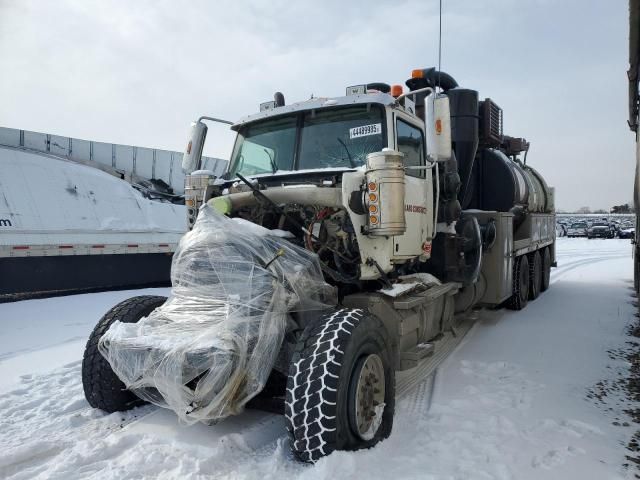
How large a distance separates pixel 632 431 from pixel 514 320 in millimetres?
3961

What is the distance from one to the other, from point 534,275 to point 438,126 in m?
6.28

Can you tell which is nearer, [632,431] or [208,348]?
[208,348]

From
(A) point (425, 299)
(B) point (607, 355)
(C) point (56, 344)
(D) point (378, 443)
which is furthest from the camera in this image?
(C) point (56, 344)

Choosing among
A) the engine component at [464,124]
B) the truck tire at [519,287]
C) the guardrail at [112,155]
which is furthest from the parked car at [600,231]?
the engine component at [464,124]

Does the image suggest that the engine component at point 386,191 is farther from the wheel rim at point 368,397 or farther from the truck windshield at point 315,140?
the wheel rim at point 368,397

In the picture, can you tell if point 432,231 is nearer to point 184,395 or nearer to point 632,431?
point 632,431

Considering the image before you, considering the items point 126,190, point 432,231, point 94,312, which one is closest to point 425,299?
point 432,231

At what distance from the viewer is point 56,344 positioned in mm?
5844

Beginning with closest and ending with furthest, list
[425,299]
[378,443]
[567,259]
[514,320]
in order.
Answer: [378,443]
[425,299]
[514,320]
[567,259]

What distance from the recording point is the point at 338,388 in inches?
113

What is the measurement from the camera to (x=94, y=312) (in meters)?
7.53

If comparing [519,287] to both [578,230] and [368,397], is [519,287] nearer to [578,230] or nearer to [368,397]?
[368,397]

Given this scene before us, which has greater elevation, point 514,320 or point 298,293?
point 298,293

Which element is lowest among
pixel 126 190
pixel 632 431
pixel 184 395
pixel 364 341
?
pixel 632 431
